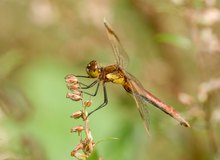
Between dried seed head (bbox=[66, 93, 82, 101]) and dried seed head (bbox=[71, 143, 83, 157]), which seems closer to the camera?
dried seed head (bbox=[71, 143, 83, 157])

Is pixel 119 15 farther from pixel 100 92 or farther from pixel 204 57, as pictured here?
pixel 204 57

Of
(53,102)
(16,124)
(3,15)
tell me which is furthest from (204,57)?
(3,15)

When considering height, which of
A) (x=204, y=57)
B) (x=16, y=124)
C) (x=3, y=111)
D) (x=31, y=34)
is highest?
(x=31, y=34)

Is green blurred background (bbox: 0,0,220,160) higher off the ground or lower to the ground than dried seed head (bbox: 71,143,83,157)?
higher

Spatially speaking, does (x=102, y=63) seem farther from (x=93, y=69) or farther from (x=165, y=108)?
(x=93, y=69)

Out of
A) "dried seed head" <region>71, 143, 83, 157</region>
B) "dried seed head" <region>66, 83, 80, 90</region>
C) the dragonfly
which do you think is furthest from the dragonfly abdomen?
"dried seed head" <region>71, 143, 83, 157</region>

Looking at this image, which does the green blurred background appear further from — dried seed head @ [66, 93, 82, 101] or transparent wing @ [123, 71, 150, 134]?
dried seed head @ [66, 93, 82, 101]

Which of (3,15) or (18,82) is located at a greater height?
(3,15)

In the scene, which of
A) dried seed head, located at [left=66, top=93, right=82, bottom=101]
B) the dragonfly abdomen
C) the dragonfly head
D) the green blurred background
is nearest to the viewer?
dried seed head, located at [left=66, top=93, right=82, bottom=101]

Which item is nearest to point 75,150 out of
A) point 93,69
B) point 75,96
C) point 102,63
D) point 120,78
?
point 75,96
